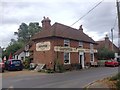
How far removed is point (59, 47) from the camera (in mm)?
33531

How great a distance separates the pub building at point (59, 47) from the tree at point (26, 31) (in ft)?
196

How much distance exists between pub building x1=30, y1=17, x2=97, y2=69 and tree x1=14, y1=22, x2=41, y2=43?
59.8 meters

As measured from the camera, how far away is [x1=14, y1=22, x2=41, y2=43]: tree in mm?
98875

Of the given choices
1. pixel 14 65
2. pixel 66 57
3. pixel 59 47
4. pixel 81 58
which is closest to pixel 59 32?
pixel 59 47

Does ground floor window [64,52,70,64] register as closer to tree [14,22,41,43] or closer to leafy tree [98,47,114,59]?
leafy tree [98,47,114,59]

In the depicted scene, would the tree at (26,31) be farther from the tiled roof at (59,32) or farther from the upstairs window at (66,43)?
the upstairs window at (66,43)

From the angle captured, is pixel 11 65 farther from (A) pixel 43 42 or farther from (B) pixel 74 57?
(B) pixel 74 57

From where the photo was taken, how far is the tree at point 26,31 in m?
98.9

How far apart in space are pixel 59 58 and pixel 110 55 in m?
21.4

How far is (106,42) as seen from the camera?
216ft

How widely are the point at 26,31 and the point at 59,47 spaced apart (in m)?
69.4

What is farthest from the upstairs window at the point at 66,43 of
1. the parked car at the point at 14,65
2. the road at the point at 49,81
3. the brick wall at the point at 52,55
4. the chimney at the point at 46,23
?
the road at the point at 49,81

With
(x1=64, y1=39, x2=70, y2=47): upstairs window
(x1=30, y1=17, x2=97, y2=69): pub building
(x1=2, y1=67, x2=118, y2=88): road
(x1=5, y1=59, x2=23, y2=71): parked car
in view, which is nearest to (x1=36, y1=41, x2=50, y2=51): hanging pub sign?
(x1=30, y1=17, x2=97, y2=69): pub building

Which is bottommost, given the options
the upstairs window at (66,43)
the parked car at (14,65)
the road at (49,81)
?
the road at (49,81)
